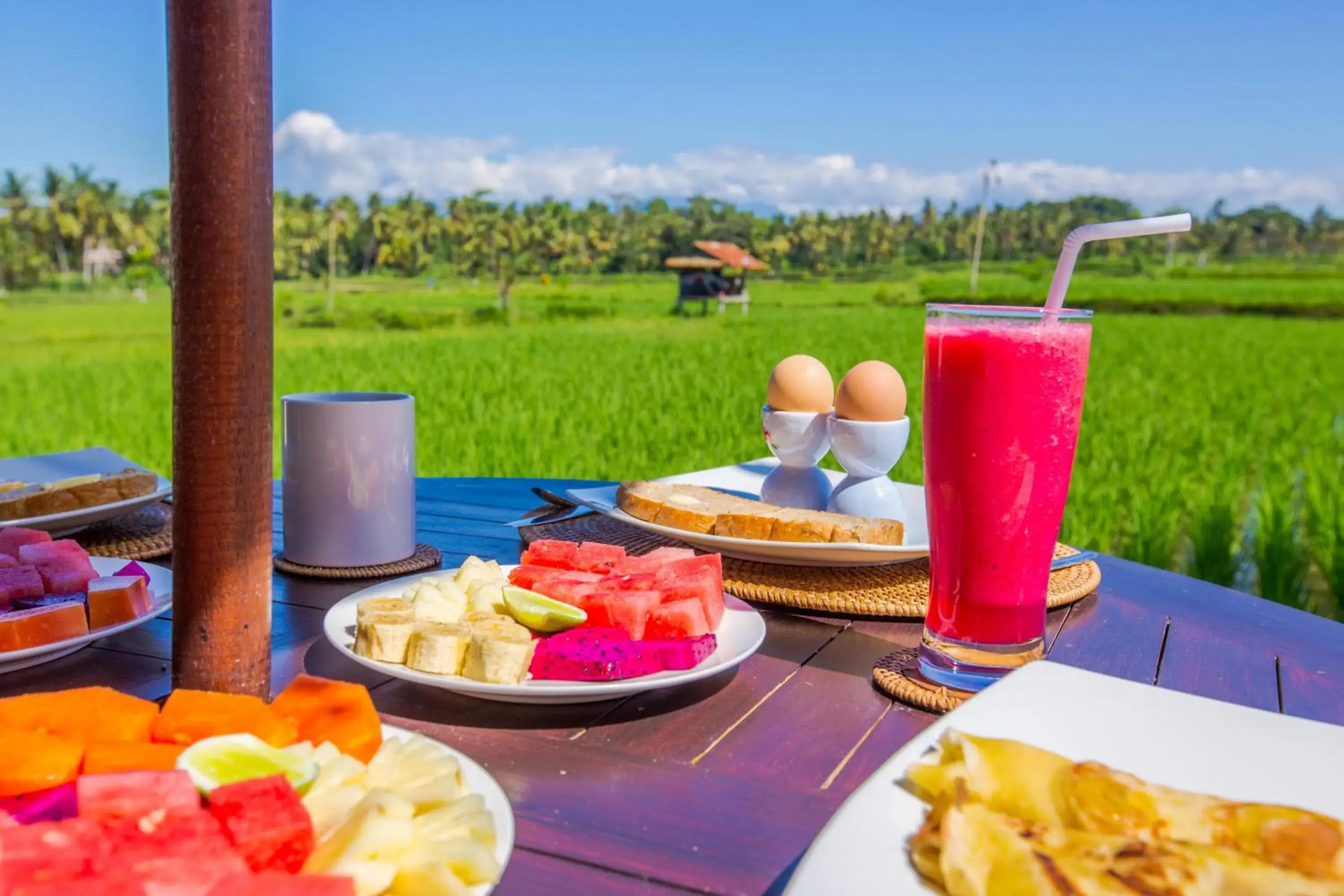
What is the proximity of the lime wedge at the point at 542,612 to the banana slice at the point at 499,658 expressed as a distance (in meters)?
0.06

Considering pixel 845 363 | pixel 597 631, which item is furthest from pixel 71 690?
pixel 845 363

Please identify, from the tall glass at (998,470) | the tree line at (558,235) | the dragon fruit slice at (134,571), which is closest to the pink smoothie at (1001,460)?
the tall glass at (998,470)

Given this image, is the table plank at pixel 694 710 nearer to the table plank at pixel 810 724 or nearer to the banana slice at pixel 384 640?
the table plank at pixel 810 724

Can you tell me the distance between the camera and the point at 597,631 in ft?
2.81

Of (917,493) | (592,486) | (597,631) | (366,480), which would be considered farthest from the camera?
(592,486)

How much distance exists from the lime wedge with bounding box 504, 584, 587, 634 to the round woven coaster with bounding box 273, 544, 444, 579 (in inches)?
12.8

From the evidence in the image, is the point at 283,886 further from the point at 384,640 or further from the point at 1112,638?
the point at 1112,638

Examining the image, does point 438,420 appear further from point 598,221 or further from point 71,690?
point 598,221

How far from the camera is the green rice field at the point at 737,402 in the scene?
15.7 ft

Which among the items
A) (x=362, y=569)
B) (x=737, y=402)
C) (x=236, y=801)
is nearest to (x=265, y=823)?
(x=236, y=801)

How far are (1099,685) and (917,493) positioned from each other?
0.84 m

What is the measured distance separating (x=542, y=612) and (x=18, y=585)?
0.50 m

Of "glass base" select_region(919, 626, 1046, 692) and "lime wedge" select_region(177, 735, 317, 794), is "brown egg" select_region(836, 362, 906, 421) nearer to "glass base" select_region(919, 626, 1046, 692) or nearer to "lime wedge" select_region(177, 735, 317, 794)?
"glass base" select_region(919, 626, 1046, 692)

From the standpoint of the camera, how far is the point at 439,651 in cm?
83
